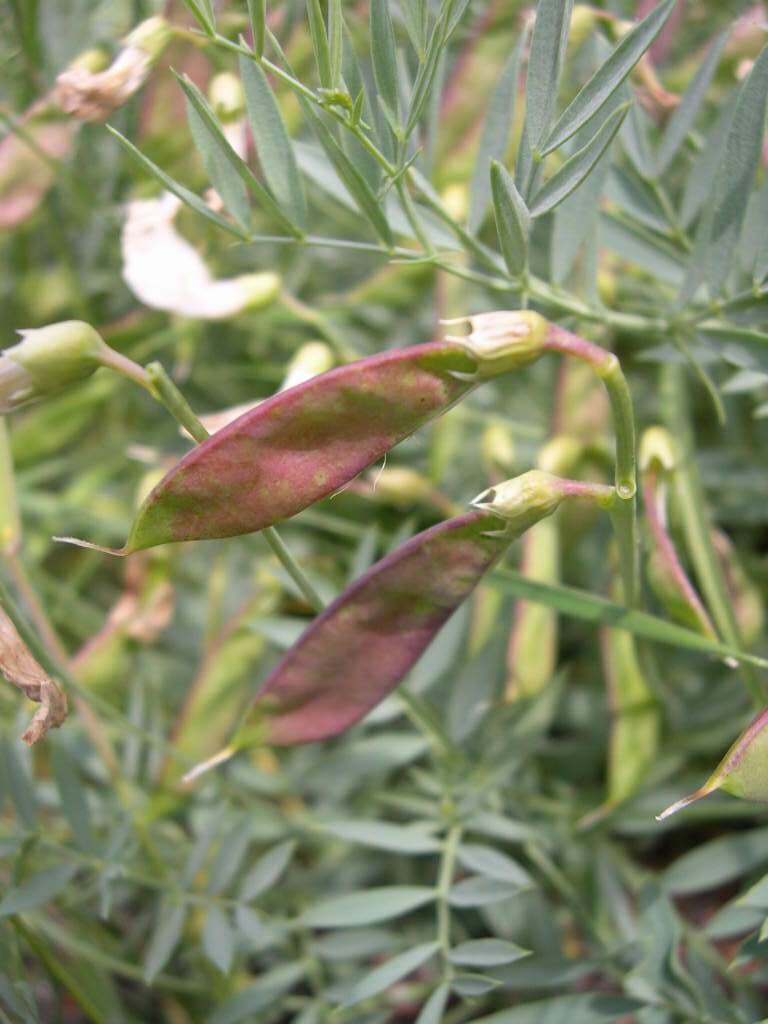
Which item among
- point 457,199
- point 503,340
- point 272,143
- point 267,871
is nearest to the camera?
point 503,340

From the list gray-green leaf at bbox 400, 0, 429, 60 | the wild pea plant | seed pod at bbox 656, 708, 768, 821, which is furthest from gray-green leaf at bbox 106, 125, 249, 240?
seed pod at bbox 656, 708, 768, 821

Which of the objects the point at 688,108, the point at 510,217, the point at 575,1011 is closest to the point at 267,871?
the point at 575,1011

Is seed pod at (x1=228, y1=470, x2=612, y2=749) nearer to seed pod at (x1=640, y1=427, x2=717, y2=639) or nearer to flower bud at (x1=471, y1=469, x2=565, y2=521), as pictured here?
flower bud at (x1=471, y1=469, x2=565, y2=521)

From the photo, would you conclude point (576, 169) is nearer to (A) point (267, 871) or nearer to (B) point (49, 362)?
(B) point (49, 362)

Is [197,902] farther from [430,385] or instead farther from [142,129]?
[142,129]

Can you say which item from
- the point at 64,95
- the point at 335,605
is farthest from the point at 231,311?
the point at 335,605
